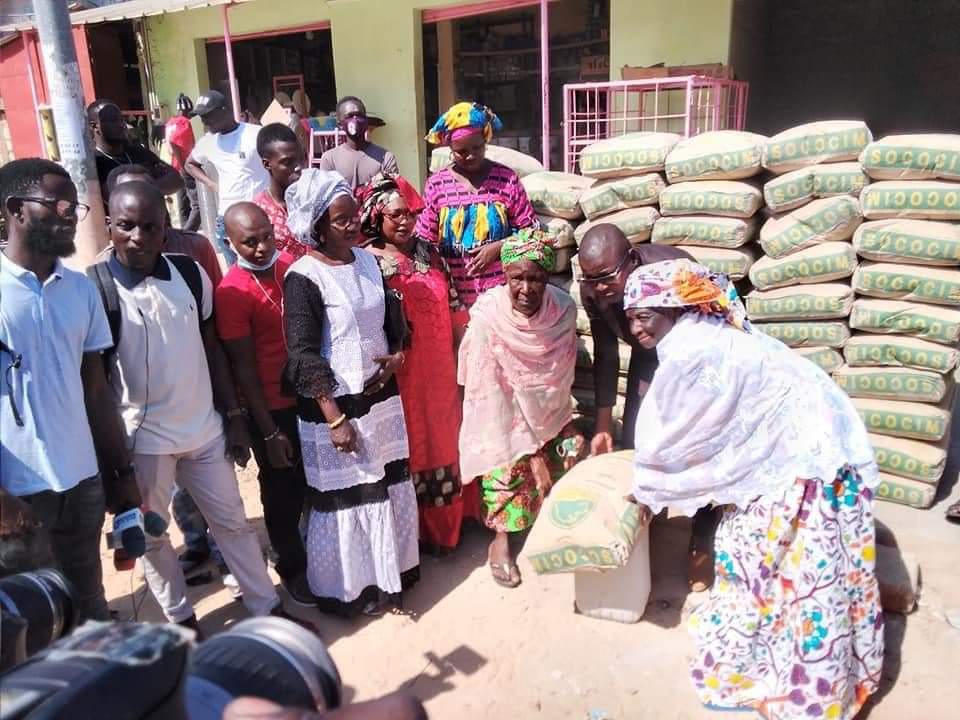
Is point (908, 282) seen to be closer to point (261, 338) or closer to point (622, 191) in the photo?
point (622, 191)

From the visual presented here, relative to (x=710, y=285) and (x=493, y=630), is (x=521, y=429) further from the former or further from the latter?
(x=710, y=285)

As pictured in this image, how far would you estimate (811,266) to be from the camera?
3.64 m

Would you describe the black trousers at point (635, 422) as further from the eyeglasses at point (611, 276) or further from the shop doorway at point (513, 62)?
the shop doorway at point (513, 62)

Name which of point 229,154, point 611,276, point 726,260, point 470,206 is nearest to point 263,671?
point 611,276

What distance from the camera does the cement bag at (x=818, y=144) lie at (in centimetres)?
354

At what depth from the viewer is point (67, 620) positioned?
57.3 inches

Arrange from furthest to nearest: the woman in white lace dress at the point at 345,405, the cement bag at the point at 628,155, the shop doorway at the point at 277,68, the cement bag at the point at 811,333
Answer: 1. the shop doorway at the point at 277,68
2. the cement bag at the point at 628,155
3. the cement bag at the point at 811,333
4. the woman in white lace dress at the point at 345,405

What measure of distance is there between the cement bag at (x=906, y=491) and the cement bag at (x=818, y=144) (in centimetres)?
162

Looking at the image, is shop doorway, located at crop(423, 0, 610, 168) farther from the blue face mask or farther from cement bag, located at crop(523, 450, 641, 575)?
cement bag, located at crop(523, 450, 641, 575)

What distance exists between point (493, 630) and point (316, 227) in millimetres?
1836

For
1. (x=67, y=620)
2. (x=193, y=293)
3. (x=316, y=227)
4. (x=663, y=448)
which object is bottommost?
(x=663, y=448)

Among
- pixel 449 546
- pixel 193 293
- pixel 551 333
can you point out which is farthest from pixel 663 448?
pixel 193 293

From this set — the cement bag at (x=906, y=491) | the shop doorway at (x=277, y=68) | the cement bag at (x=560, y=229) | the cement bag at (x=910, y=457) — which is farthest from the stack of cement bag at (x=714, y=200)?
the shop doorway at (x=277, y=68)

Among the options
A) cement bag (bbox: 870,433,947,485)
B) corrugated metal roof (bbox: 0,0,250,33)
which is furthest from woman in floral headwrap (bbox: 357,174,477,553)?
corrugated metal roof (bbox: 0,0,250,33)
